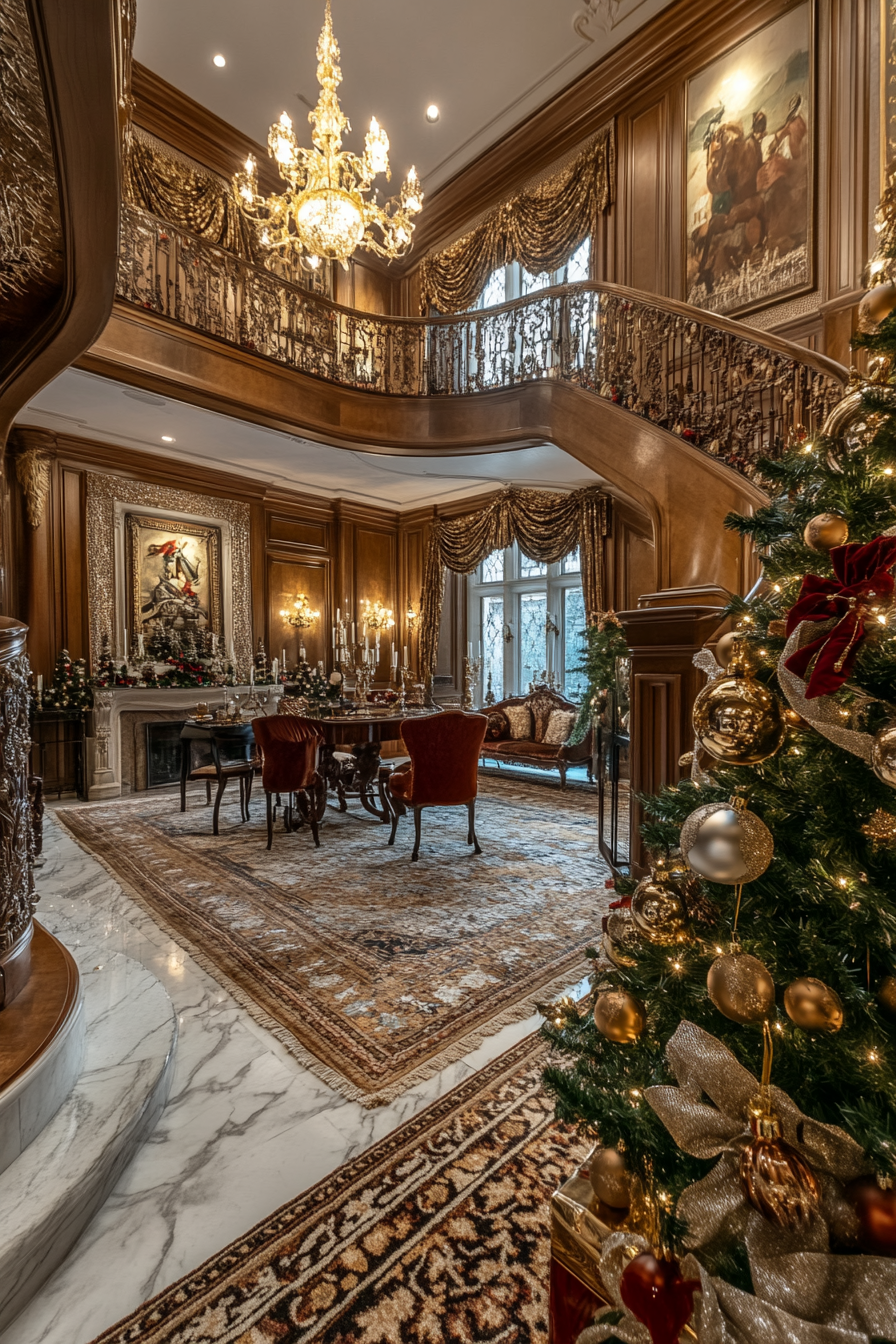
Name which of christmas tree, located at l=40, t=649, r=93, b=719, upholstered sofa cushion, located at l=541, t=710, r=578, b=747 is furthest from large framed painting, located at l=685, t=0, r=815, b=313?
christmas tree, located at l=40, t=649, r=93, b=719

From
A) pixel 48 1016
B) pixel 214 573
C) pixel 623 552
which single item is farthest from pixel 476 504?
pixel 48 1016

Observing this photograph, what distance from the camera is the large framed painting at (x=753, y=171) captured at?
17.5 ft

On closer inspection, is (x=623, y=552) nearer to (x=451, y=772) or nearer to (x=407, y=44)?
(x=451, y=772)

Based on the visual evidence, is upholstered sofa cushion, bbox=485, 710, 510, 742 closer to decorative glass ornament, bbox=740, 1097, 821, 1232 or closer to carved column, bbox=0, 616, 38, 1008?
carved column, bbox=0, 616, 38, 1008

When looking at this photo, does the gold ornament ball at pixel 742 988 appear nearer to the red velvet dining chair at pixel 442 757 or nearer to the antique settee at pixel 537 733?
the red velvet dining chair at pixel 442 757

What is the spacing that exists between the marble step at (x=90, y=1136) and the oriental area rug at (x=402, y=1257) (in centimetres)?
24

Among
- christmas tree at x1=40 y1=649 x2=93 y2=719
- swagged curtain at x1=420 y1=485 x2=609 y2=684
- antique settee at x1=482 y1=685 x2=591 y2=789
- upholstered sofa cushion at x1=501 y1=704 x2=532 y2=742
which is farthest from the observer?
upholstered sofa cushion at x1=501 y1=704 x2=532 y2=742

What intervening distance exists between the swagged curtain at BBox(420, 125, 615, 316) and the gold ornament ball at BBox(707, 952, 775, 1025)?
8.26 meters

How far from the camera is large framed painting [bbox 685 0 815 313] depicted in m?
5.34

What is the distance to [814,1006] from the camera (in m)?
0.69

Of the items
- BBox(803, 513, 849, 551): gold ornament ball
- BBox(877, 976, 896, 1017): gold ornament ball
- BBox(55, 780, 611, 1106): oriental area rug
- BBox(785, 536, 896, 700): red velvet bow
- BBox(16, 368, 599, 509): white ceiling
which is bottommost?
BBox(55, 780, 611, 1106): oriental area rug

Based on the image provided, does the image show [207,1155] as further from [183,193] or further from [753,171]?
[183,193]

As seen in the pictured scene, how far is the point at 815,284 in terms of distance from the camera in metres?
5.23

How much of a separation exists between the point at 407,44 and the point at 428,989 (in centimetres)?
903
